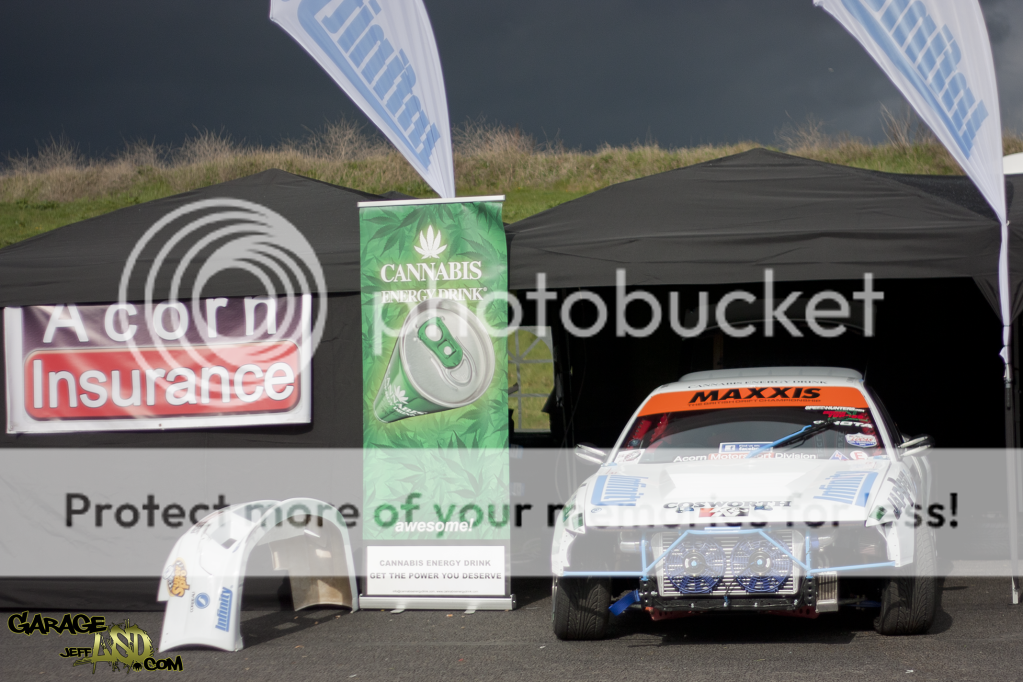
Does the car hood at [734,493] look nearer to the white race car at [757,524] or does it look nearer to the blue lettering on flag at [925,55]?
the white race car at [757,524]

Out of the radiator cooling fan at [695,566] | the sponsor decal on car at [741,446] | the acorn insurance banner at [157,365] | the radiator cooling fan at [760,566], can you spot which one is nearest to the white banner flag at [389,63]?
the acorn insurance banner at [157,365]

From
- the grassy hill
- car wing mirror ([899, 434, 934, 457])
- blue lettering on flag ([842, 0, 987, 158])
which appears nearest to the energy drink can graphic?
car wing mirror ([899, 434, 934, 457])

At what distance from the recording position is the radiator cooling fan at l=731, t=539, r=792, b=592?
491 cm

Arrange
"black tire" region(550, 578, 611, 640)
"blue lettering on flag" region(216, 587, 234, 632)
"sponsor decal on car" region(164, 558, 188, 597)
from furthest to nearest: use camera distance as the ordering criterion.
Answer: "sponsor decal on car" region(164, 558, 188, 597) → "blue lettering on flag" region(216, 587, 234, 632) → "black tire" region(550, 578, 611, 640)

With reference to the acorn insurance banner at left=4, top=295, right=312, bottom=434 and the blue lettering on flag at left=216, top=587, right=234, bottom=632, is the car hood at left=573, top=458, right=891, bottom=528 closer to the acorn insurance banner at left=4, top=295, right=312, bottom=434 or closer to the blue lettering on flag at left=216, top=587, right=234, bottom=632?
the blue lettering on flag at left=216, top=587, right=234, bottom=632

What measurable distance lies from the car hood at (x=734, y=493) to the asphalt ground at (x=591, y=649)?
740 mm

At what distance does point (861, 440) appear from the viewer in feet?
19.7

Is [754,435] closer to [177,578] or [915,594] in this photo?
[915,594]

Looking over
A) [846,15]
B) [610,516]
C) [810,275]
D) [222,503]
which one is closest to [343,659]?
[610,516]

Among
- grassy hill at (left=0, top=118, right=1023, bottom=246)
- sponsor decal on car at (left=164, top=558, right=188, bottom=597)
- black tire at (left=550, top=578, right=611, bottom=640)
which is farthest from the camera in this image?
grassy hill at (left=0, top=118, right=1023, bottom=246)

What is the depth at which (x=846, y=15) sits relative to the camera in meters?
6.36

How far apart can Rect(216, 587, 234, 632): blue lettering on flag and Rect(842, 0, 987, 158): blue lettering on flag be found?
5.44 metres

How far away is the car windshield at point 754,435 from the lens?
5.98 meters

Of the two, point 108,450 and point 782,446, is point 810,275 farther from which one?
point 108,450
